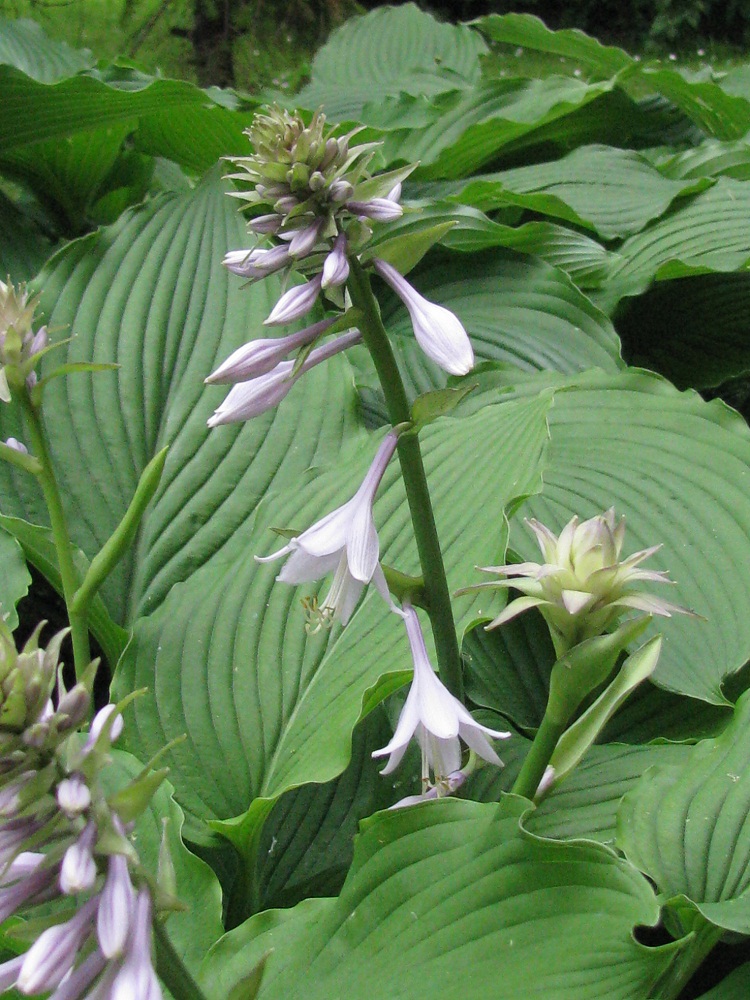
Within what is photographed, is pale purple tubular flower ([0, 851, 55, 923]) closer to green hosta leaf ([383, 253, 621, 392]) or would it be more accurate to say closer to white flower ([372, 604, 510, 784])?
white flower ([372, 604, 510, 784])

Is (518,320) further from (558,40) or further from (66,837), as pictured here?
(558,40)

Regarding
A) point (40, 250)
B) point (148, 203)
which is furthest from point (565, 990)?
point (40, 250)

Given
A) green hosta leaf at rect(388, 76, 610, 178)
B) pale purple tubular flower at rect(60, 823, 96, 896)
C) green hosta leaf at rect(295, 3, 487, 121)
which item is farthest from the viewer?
green hosta leaf at rect(295, 3, 487, 121)

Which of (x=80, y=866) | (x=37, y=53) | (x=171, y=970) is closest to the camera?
(x=80, y=866)

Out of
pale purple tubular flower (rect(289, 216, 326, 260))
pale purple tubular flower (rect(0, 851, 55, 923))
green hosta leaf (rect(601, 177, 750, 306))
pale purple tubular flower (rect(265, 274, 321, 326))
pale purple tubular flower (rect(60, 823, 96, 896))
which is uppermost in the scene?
pale purple tubular flower (rect(289, 216, 326, 260))

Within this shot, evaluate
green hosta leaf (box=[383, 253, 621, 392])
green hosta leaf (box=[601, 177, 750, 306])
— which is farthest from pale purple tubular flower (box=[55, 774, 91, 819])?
green hosta leaf (box=[601, 177, 750, 306])

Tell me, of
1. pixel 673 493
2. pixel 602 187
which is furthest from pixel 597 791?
pixel 602 187

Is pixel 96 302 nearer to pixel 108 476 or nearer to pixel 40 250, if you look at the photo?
pixel 108 476
